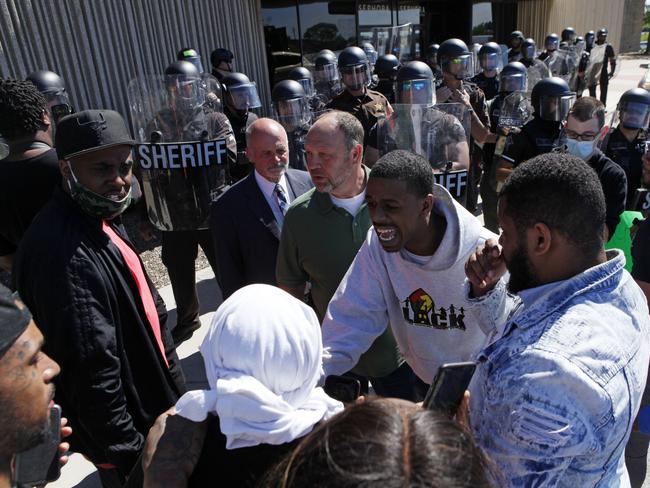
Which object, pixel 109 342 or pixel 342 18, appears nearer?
pixel 109 342

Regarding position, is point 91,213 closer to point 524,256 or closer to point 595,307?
point 524,256

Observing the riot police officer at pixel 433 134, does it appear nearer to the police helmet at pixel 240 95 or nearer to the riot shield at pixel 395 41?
the police helmet at pixel 240 95

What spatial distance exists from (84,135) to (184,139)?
1.84 m

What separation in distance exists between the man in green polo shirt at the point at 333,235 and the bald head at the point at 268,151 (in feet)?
1.07

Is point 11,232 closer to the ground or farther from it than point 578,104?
closer to the ground

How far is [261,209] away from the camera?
119 inches

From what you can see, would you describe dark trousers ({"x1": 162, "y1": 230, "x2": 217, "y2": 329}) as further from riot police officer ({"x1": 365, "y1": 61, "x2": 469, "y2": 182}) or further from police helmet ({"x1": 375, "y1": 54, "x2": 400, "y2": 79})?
police helmet ({"x1": 375, "y1": 54, "x2": 400, "y2": 79})

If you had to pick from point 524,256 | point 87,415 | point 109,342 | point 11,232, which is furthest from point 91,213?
point 524,256

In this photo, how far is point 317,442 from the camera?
85cm

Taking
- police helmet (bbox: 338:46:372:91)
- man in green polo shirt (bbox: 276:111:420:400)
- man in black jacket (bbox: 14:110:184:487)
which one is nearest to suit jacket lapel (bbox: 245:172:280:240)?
man in green polo shirt (bbox: 276:111:420:400)

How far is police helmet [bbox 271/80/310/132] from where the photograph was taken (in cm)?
506

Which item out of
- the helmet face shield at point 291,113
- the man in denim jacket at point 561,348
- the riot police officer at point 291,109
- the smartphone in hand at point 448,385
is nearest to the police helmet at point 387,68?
the riot police officer at point 291,109

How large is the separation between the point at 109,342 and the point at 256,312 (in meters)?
0.96

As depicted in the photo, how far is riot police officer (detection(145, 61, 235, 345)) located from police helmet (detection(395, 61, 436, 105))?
1974 mm
